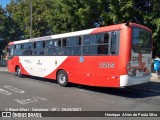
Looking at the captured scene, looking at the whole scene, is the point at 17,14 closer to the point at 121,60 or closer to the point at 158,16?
the point at 158,16

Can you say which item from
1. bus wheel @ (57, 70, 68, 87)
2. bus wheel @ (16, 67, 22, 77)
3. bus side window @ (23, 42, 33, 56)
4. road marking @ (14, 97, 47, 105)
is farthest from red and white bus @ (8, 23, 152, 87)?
Result: bus wheel @ (16, 67, 22, 77)

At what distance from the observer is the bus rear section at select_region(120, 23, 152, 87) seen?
10.3 m

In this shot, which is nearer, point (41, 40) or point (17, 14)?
point (41, 40)

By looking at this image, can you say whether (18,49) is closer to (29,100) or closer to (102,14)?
(102,14)

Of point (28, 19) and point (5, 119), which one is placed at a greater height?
point (28, 19)

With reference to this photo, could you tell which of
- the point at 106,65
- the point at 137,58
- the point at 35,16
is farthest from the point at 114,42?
the point at 35,16

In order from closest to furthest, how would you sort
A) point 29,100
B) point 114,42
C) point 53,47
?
point 29,100, point 114,42, point 53,47

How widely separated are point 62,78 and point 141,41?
16.2 feet

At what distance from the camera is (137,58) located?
1077 cm

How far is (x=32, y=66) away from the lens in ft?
55.2

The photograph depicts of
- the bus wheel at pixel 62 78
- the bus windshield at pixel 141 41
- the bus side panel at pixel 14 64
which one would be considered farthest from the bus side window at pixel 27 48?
the bus windshield at pixel 141 41

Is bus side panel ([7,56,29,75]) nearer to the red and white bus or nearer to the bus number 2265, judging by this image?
the red and white bus

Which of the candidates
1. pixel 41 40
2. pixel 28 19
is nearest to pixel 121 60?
pixel 41 40

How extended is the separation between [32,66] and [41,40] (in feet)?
6.86
